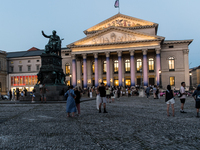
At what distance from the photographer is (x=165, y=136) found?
6.39 metres

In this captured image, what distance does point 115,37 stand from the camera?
162ft

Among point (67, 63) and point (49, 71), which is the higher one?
point (67, 63)

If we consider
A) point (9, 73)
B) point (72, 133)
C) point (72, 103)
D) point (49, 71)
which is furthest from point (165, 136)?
point (9, 73)

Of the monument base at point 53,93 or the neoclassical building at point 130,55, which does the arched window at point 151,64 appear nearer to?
the neoclassical building at point 130,55

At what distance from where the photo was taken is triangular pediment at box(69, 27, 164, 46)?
4784 centimetres

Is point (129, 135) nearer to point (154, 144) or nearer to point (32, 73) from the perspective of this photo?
point (154, 144)

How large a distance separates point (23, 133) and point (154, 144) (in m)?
4.25

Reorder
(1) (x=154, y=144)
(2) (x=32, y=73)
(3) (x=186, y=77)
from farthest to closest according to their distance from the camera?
(2) (x=32, y=73)
(3) (x=186, y=77)
(1) (x=154, y=144)

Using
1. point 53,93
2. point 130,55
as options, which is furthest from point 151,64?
point 53,93

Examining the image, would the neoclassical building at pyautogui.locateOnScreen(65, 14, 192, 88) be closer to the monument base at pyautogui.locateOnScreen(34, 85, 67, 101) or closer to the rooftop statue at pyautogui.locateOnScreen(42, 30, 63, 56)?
the rooftop statue at pyautogui.locateOnScreen(42, 30, 63, 56)

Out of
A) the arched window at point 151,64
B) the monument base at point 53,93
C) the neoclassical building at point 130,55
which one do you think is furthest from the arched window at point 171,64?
the monument base at point 53,93

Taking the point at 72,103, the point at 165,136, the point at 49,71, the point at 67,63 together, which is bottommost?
the point at 165,136

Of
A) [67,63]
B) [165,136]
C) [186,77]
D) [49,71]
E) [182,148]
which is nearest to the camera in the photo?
[182,148]

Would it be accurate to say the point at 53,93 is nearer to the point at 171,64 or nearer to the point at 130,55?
the point at 130,55
